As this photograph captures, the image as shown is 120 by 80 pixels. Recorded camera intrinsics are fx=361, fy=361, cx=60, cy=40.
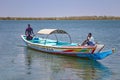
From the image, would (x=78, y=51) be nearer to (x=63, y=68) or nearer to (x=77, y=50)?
(x=77, y=50)

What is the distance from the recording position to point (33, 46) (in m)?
30.2

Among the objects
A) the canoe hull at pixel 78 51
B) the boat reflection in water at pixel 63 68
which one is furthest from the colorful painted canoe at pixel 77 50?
the boat reflection in water at pixel 63 68

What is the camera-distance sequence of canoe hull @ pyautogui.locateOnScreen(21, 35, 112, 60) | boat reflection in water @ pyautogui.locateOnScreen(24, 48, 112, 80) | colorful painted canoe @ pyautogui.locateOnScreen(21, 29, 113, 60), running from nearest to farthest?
1. boat reflection in water @ pyautogui.locateOnScreen(24, 48, 112, 80)
2. colorful painted canoe @ pyautogui.locateOnScreen(21, 29, 113, 60)
3. canoe hull @ pyautogui.locateOnScreen(21, 35, 112, 60)

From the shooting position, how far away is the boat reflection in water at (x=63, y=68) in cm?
1866

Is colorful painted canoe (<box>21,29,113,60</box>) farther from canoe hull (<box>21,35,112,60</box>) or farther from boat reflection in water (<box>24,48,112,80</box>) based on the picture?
boat reflection in water (<box>24,48,112,80</box>)

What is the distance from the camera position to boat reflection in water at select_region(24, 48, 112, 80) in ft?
61.2

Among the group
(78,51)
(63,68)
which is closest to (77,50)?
(78,51)

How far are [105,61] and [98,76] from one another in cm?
584

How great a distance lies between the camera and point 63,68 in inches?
840

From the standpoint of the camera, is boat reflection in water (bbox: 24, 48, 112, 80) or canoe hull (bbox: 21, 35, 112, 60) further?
canoe hull (bbox: 21, 35, 112, 60)

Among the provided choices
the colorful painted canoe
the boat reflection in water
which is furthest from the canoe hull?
the boat reflection in water

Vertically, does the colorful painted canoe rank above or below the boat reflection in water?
above

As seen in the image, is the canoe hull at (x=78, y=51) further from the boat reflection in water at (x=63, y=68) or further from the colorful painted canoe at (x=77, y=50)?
the boat reflection in water at (x=63, y=68)

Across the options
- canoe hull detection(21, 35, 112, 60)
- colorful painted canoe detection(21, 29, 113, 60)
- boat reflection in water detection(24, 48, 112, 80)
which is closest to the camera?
boat reflection in water detection(24, 48, 112, 80)
